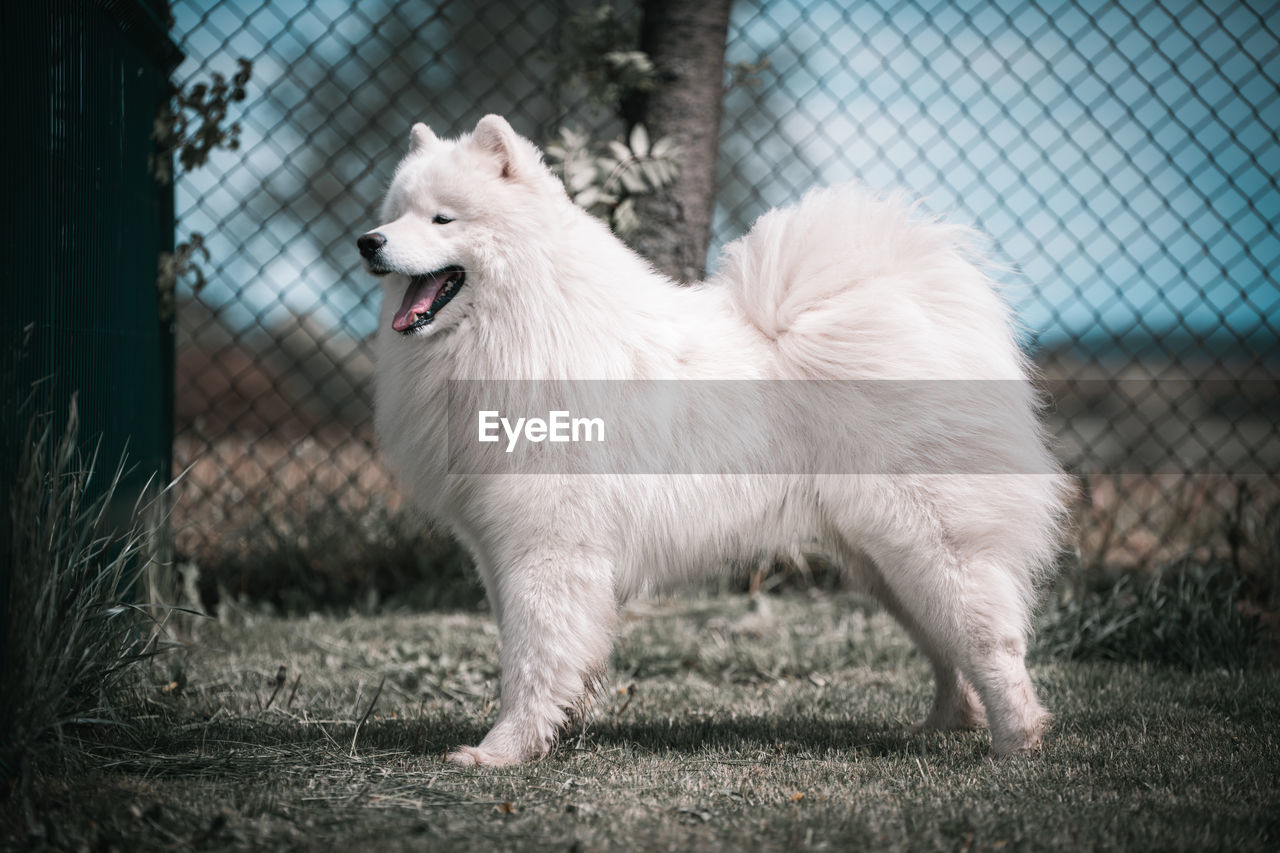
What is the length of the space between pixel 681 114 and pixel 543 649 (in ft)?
9.12

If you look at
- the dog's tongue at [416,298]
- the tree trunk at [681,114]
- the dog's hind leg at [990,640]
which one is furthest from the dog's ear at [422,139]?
the dog's hind leg at [990,640]

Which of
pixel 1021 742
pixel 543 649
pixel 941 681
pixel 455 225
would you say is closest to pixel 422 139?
pixel 455 225

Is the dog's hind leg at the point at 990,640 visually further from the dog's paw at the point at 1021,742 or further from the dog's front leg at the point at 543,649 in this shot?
the dog's front leg at the point at 543,649

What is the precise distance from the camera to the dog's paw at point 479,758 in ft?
8.35

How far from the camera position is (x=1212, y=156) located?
4.77 m

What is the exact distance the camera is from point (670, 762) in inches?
106

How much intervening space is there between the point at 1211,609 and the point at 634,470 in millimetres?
2753

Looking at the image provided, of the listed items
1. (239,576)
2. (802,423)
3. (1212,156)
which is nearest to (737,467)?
(802,423)

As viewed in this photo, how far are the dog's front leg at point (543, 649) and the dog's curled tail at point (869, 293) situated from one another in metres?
0.89

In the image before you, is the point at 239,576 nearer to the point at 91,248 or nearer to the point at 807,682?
the point at 91,248

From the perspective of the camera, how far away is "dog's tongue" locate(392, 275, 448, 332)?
8.93 feet

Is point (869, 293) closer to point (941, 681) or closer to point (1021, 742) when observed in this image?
point (941, 681)

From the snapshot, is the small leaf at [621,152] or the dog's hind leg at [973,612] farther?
the small leaf at [621,152]

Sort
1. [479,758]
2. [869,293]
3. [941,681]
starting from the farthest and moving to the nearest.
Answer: [941,681]
[869,293]
[479,758]
